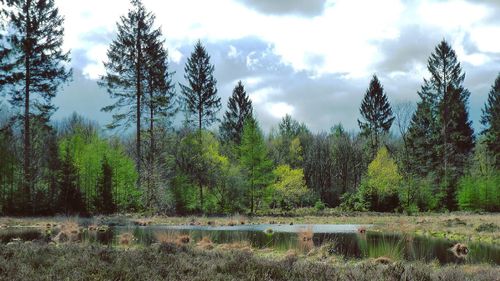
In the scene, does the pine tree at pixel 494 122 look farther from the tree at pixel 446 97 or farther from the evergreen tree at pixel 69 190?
the evergreen tree at pixel 69 190

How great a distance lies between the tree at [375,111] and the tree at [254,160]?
21844mm

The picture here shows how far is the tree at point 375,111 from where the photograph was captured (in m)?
64.1

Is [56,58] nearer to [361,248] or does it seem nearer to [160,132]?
[160,132]

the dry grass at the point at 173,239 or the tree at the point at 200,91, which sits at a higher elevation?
the tree at the point at 200,91

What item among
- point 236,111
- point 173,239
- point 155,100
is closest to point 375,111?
point 236,111

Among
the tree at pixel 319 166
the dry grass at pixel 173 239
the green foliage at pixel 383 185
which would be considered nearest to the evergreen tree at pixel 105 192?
the dry grass at pixel 173 239

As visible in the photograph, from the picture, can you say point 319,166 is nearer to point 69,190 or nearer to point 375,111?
point 375,111

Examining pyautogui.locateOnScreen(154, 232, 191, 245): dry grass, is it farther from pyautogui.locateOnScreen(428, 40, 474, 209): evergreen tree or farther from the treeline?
pyautogui.locateOnScreen(428, 40, 474, 209): evergreen tree

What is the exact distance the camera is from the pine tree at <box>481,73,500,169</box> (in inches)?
2383

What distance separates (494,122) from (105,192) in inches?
1949

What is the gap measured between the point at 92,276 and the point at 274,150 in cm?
6337

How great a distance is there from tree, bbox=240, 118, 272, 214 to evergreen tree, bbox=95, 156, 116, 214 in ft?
→ 43.6

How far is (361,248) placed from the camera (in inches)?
710

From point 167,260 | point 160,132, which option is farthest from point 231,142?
point 167,260
